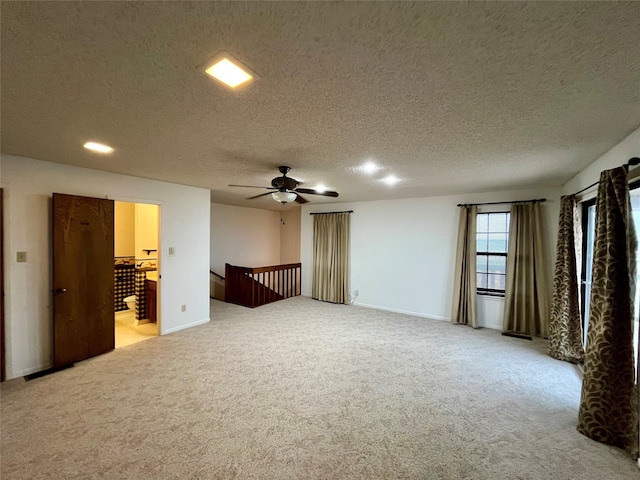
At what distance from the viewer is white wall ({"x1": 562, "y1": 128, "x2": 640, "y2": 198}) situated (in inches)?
79.3

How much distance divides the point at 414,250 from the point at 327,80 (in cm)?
455

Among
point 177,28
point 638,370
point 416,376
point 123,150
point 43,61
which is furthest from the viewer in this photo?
point 416,376

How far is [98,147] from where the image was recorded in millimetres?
2490

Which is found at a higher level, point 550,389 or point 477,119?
point 477,119

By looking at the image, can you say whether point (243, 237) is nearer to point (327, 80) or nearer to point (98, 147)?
point (98, 147)

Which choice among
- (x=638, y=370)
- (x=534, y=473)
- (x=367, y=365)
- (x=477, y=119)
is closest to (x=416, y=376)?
(x=367, y=365)

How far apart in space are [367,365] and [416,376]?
57 cm

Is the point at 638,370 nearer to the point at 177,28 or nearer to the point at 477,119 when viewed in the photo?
the point at 477,119

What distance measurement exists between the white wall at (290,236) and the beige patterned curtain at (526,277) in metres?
5.43

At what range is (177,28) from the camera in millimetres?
1046

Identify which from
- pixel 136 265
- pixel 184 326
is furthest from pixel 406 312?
pixel 136 265

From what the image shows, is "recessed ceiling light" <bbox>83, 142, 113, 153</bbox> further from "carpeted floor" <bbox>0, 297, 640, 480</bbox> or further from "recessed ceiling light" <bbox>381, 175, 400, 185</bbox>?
"recessed ceiling light" <bbox>381, 175, 400, 185</bbox>

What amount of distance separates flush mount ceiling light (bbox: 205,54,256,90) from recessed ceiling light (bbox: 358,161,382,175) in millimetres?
1808

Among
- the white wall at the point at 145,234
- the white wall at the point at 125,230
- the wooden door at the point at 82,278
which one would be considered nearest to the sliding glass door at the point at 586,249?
the wooden door at the point at 82,278
